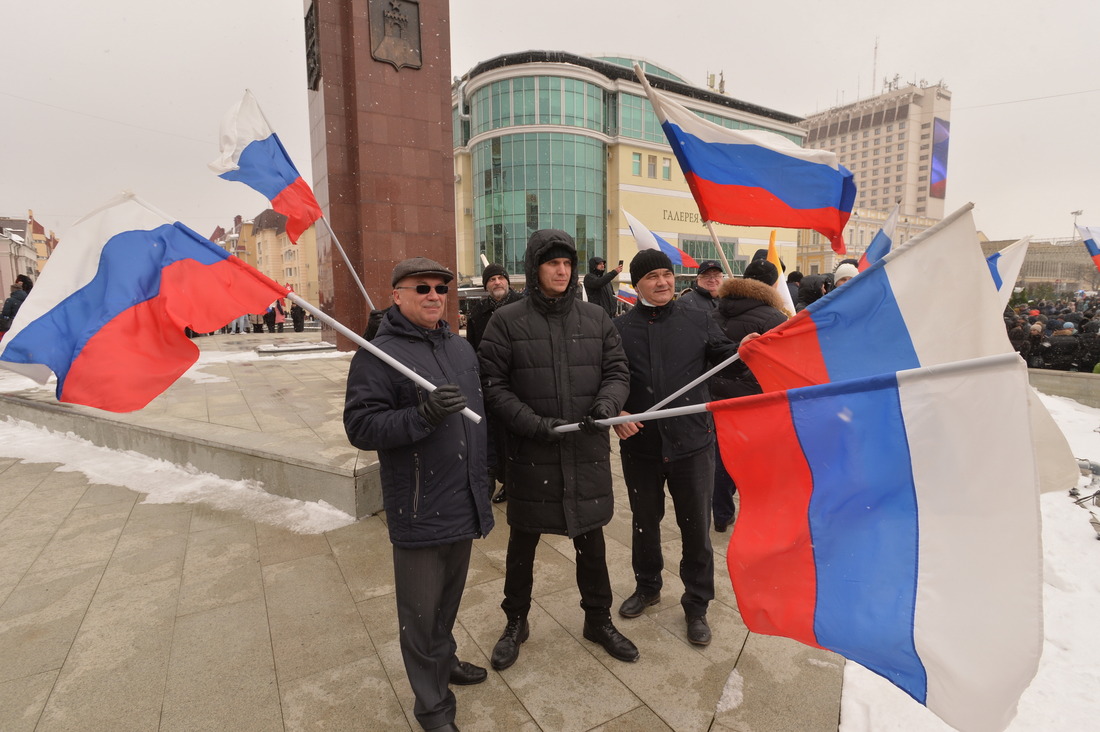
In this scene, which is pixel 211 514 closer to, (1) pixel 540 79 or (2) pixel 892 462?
(2) pixel 892 462

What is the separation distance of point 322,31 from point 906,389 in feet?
40.3

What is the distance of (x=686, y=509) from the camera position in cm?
291

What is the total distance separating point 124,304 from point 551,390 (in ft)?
6.04

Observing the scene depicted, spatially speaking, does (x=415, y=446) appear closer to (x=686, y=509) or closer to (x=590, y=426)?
(x=590, y=426)

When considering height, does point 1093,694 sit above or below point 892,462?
below

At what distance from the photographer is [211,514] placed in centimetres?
443

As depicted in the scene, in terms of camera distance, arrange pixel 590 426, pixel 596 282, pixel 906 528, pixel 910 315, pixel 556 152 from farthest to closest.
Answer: pixel 556 152, pixel 596 282, pixel 590 426, pixel 910 315, pixel 906 528

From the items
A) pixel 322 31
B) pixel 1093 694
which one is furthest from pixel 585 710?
pixel 322 31

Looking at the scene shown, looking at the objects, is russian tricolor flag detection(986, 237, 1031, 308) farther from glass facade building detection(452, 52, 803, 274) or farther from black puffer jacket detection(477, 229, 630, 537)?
glass facade building detection(452, 52, 803, 274)

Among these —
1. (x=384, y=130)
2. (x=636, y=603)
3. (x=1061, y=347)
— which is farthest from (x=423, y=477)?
(x=1061, y=347)

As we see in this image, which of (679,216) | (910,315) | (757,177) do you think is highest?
(679,216)

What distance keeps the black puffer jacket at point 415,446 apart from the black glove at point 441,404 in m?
0.07

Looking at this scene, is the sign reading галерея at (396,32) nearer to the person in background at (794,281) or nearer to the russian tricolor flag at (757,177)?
the person in background at (794,281)

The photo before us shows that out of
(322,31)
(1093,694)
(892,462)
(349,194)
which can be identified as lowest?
(1093,694)
